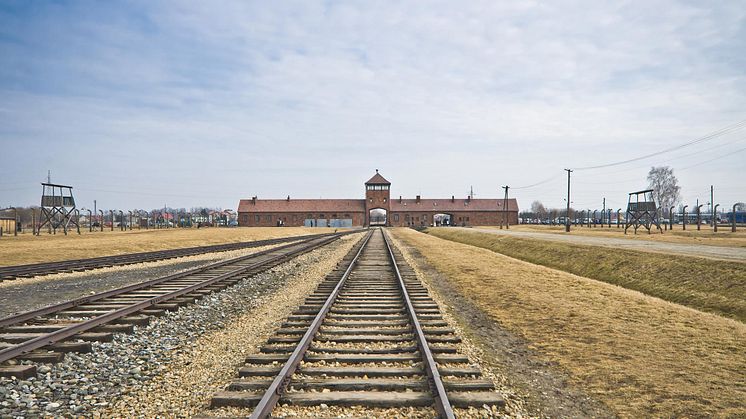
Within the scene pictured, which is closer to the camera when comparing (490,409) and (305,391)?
(490,409)

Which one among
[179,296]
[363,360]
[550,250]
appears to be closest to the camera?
[363,360]

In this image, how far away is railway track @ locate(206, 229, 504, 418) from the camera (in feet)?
14.9

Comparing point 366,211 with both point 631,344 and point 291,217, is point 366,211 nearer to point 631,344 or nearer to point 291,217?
point 291,217

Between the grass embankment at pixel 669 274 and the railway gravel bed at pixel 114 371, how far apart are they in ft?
37.2

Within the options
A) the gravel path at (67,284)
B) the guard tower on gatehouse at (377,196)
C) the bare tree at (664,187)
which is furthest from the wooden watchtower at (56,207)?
the bare tree at (664,187)

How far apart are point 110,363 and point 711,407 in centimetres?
740

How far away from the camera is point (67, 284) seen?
13625 mm

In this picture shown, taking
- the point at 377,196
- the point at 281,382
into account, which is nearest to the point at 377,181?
the point at 377,196

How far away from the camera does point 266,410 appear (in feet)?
13.6

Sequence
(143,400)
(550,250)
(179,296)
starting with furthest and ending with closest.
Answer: (550,250) → (179,296) → (143,400)

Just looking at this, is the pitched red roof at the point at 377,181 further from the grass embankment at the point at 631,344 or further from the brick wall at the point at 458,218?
the grass embankment at the point at 631,344

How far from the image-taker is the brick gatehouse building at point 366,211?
4252 inches

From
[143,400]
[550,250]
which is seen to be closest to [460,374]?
[143,400]

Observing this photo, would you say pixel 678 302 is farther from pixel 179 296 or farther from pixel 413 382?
pixel 179 296
